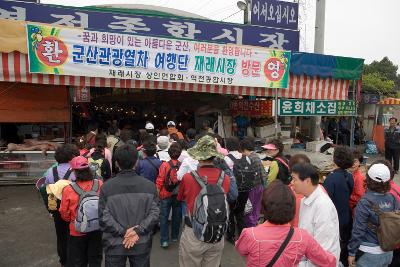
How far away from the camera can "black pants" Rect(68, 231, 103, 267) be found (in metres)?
3.51

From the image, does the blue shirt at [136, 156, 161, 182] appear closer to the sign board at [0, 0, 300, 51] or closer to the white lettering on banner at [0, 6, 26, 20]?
the sign board at [0, 0, 300, 51]

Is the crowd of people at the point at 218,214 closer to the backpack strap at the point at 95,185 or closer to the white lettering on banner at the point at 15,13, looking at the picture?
the backpack strap at the point at 95,185

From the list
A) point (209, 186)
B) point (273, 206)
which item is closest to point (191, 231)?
point (209, 186)

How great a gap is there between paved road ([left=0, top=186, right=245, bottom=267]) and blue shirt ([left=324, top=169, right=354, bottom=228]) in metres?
1.62

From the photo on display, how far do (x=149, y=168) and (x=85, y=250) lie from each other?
164 cm

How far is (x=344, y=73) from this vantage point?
9016mm

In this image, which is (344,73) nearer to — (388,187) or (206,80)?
(206,80)

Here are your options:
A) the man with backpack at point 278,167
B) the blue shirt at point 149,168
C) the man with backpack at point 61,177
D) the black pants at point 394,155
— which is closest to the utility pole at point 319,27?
the black pants at point 394,155

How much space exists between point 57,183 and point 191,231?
152 centimetres

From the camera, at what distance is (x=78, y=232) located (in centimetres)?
345

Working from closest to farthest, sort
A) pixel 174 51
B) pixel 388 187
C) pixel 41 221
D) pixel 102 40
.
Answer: pixel 388 187
pixel 41 221
pixel 102 40
pixel 174 51

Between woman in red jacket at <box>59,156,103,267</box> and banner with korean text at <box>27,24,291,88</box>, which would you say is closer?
woman in red jacket at <box>59,156,103,267</box>

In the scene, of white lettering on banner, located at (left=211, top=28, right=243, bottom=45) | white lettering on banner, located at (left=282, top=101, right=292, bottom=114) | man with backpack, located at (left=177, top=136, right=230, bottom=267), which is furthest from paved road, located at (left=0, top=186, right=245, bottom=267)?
white lettering on banner, located at (left=211, top=28, right=243, bottom=45)

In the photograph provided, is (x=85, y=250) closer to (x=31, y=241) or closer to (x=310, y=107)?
(x=31, y=241)
